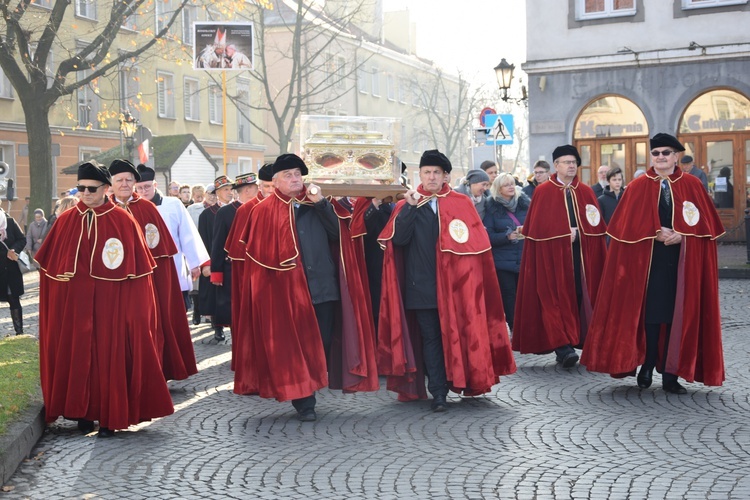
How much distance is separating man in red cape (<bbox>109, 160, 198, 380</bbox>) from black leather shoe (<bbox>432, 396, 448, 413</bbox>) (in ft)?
6.49

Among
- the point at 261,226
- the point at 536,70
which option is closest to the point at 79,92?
the point at 536,70

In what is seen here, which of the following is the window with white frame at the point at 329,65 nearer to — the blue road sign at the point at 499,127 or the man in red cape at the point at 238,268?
the blue road sign at the point at 499,127

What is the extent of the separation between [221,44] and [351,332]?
1208cm

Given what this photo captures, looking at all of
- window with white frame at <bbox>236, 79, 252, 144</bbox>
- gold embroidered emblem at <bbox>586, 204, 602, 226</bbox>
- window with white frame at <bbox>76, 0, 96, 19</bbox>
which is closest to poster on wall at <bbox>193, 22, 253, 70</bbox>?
gold embroidered emblem at <bbox>586, 204, 602, 226</bbox>

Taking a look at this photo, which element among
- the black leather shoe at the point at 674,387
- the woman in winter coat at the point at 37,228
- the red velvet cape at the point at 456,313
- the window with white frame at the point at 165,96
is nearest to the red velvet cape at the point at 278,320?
the red velvet cape at the point at 456,313

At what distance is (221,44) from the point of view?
1959 cm

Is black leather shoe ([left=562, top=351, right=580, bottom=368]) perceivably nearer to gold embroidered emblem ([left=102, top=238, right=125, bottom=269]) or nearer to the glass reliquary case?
the glass reliquary case

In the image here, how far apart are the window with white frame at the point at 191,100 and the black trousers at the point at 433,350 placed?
39.8m

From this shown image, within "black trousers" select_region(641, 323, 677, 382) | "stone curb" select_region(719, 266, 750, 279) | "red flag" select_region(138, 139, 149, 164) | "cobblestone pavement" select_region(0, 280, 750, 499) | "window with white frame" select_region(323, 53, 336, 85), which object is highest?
"window with white frame" select_region(323, 53, 336, 85)

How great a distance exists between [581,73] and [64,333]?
20.7m

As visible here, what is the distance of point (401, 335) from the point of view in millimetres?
8648

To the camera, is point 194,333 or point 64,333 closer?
point 64,333

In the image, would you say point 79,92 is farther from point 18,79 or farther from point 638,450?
point 638,450

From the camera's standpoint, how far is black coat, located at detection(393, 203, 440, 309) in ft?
28.1
